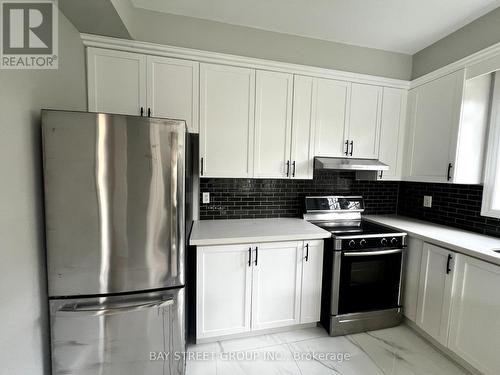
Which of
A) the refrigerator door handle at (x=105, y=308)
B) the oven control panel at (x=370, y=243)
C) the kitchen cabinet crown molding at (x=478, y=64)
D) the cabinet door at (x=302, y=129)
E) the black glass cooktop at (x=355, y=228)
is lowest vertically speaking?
the refrigerator door handle at (x=105, y=308)

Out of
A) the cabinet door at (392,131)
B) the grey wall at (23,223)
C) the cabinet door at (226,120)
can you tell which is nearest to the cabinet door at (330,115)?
the cabinet door at (392,131)

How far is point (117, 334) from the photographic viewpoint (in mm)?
1415

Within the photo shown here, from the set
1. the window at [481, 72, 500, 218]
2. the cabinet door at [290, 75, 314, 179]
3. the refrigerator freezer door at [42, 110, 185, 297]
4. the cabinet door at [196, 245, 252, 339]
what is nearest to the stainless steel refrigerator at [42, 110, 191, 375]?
the refrigerator freezer door at [42, 110, 185, 297]

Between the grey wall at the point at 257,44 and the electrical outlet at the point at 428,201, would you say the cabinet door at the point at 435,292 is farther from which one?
the grey wall at the point at 257,44

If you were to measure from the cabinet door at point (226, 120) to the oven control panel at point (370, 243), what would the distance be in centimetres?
107

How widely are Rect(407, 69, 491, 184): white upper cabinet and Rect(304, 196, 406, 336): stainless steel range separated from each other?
768 mm

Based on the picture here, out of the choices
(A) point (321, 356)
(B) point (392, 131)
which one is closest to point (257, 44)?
(B) point (392, 131)

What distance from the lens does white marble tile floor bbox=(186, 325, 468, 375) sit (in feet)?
5.70

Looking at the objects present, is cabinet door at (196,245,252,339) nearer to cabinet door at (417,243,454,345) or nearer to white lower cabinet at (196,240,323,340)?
white lower cabinet at (196,240,323,340)

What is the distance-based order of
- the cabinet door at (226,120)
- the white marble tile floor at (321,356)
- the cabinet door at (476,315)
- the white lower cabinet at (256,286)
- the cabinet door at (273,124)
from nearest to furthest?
1. the cabinet door at (476,315)
2. the white marble tile floor at (321,356)
3. the white lower cabinet at (256,286)
4. the cabinet door at (226,120)
5. the cabinet door at (273,124)

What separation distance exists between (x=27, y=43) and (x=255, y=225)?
1.96m

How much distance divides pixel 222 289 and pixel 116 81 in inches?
74.9

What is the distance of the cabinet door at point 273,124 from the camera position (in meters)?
2.20

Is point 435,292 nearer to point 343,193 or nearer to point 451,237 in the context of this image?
point 451,237
